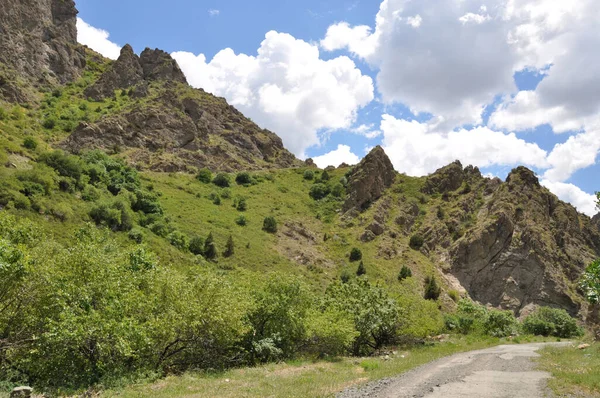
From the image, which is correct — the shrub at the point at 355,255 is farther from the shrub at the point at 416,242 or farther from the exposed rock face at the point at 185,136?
the exposed rock face at the point at 185,136

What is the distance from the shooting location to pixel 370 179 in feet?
347

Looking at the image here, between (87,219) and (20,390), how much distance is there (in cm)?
4598

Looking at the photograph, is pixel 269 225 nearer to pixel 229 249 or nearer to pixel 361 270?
pixel 229 249

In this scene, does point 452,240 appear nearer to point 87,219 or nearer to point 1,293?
point 87,219

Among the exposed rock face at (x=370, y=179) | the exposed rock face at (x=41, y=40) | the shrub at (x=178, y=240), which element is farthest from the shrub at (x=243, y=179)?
the exposed rock face at (x=41, y=40)

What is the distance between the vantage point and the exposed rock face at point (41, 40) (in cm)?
11638

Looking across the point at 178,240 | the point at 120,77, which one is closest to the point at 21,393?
the point at 178,240

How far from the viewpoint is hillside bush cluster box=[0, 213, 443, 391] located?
689 inches

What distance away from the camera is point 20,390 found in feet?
48.0

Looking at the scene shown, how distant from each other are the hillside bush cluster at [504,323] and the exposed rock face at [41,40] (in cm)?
13195

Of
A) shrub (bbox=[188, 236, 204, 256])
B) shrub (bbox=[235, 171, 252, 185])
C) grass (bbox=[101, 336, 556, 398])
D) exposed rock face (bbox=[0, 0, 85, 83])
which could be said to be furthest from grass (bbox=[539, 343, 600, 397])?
exposed rock face (bbox=[0, 0, 85, 83])

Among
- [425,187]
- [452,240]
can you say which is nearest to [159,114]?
[425,187]

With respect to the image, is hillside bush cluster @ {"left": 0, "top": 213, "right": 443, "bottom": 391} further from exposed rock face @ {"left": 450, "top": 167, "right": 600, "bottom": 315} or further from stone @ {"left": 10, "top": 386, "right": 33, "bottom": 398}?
exposed rock face @ {"left": 450, "top": 167, "right": 600, "bottom": 315}

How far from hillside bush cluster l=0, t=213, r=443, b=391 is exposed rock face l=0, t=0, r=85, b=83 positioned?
11854 cm
